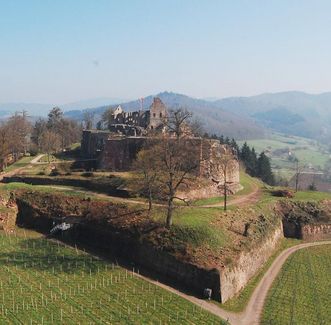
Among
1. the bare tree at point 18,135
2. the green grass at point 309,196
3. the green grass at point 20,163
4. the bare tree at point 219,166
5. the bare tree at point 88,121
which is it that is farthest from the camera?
the bare tree at point 88,121

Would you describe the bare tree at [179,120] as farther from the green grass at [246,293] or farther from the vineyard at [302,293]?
the vineyard at [302,293]

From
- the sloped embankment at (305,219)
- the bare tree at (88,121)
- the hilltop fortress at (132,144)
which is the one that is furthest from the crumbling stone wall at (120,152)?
the bare tree at (88,121)

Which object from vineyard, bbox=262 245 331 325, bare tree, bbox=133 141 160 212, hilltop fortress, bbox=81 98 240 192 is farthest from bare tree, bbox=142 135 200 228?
vineyard, bbox=262 245 331 325

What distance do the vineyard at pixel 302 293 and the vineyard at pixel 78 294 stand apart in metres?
6.61

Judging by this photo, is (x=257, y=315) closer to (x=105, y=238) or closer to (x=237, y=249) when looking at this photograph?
(x=237, y=249)

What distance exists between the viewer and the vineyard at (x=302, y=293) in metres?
39.4

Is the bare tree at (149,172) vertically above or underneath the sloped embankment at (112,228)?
above

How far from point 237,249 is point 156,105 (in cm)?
4767

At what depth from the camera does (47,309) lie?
3566 centimetres

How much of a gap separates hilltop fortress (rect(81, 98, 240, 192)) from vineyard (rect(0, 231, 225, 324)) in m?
18.7

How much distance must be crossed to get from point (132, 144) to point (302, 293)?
3997 centimetres

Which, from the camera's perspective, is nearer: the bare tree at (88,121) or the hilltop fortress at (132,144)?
the hilltop fortress at (132,144)

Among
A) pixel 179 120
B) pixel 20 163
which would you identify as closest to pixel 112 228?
pixel 179 120

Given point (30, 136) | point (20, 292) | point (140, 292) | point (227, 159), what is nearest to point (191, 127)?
point (227, 159)
